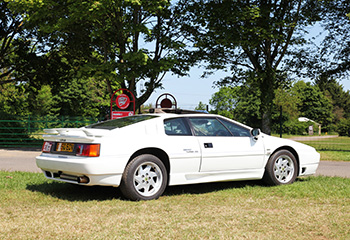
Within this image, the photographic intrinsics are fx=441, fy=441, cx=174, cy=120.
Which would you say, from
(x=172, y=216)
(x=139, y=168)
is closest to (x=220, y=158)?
(x=139, y=168)

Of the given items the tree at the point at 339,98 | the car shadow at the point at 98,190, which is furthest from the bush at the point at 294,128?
the car shadow at the point at 98,190

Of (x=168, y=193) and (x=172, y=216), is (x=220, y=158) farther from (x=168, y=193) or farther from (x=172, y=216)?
(x=172, y=216)

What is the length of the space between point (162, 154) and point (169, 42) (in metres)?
15.4

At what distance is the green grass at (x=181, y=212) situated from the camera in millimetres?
4848

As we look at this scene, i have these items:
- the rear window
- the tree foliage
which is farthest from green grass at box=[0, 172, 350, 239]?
the tree foliage

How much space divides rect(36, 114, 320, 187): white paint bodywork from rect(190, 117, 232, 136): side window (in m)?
0.14

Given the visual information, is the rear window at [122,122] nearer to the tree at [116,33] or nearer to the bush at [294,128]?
the tree at [116,33]

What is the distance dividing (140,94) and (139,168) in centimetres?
1783

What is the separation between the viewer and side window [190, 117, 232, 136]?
25.3 ft

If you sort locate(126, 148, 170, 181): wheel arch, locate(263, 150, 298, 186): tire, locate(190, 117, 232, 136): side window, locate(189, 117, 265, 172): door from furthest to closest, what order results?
locate(263, 150, 298, 186): tire < locate(190, 117, 232, 136): side window < locate(189, 117, 265, 172): door < locate(126, 148, 170, 181): wheel arch

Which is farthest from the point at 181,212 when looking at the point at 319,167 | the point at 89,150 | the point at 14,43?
the point at 14,43

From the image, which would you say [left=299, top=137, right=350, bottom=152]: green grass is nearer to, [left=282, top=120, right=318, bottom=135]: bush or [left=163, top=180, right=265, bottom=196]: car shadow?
[left=163, top=180, right=265, bottom=196]: car shadow

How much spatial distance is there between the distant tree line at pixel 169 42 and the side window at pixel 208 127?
1173 centimetres

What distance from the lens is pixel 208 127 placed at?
7.86 m
